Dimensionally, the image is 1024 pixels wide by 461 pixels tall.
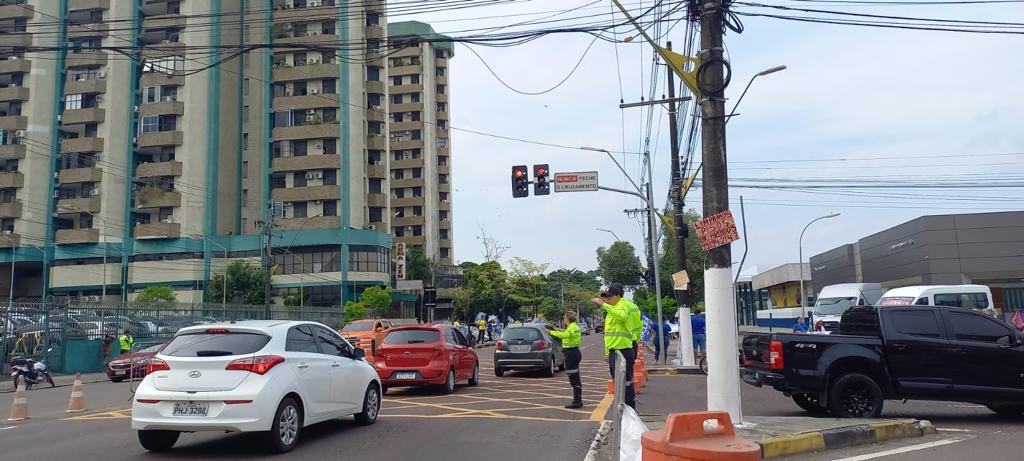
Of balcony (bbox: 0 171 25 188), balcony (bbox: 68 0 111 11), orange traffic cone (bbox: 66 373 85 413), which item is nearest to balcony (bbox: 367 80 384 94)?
balcony (bbox: 68 0 111 11)

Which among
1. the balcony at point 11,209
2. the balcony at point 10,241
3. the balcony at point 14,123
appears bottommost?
the balcony at point 10,241

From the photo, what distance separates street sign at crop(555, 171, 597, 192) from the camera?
22.4m

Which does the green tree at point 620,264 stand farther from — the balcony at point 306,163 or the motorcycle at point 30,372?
the motorcycle at point 30,372

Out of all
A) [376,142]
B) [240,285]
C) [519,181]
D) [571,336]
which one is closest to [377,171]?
[376,142]

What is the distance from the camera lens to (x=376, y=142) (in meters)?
68.2

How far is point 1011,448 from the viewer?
28.9ft

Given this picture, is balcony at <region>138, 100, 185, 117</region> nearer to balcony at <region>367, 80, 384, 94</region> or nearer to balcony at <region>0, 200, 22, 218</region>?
balcony at <region>0, 200, 22, 218</region>

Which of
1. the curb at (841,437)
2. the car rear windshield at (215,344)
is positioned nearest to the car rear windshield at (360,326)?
the car rear windshield at (215,344)

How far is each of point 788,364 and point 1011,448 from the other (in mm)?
2881

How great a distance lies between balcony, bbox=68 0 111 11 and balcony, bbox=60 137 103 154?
11309 millimetres

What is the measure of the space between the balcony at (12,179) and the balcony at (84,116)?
21.5 feet

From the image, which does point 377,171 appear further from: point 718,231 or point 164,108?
point 718,231

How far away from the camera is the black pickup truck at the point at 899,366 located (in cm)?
1090

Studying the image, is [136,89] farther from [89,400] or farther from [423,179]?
[89,400]
